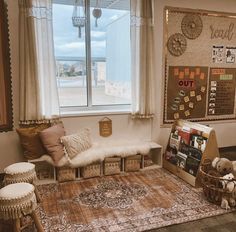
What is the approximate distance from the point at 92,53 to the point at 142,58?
2.30ft

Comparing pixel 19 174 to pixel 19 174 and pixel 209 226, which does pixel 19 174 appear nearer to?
pixel 19 174

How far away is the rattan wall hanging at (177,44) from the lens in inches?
150

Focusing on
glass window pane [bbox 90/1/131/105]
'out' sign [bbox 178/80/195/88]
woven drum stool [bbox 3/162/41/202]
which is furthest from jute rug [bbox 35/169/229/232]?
'out' sign [bbox 178/80/195/88]

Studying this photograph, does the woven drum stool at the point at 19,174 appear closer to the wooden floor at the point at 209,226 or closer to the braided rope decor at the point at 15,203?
the braided rope decor at the point at 15,203

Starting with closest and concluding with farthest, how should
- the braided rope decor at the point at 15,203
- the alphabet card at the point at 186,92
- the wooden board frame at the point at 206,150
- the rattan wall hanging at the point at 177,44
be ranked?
1. the braided rope decor at the point at 15,203
2. the wooden board frame at the point at 206,150
3. the rattan wall hanging at the point at 177,44
4. the alphabet card at the point at 186,92

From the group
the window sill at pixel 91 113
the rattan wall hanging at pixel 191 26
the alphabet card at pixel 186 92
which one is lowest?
the window sill at pixel 91 113

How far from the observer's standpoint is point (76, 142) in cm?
321

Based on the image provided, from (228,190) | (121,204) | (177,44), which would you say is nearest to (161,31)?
(177,44)

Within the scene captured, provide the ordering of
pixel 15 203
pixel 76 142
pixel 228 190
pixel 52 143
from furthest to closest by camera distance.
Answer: pixel 76 142, pixel 52 143, pixel 228 190, pixel 15 203

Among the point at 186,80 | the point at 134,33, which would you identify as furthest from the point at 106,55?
the point at 186,80

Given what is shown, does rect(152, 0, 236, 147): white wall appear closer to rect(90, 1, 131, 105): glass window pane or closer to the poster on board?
the poster on board

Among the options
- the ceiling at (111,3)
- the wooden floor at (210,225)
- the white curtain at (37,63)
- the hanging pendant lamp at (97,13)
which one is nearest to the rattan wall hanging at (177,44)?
the ceiling at (111,3)

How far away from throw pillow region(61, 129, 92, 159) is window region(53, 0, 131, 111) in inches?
19.0

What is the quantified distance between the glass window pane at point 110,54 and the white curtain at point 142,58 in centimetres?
23
